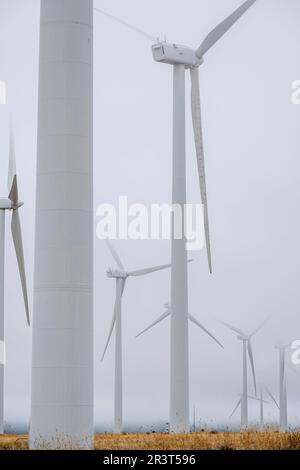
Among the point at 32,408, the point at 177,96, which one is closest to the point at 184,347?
the point at 177,96

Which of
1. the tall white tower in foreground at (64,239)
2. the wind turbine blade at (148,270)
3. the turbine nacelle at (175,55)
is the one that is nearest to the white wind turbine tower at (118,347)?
the wind turbine blade at (148,270)

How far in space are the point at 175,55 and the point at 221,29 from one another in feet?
15.0

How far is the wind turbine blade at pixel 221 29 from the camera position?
183 ft

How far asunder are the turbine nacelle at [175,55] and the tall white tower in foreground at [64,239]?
25.7 metres

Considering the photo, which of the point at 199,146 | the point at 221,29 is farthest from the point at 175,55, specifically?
the point at 199,146

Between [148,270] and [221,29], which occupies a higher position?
[221,29]

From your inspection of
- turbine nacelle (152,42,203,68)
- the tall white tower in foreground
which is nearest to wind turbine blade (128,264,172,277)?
turbine nacelle (152,42,203,68)

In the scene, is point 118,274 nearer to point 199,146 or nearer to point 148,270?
point 148,270

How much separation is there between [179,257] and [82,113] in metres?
21.2

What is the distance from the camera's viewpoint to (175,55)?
61500 millimetres

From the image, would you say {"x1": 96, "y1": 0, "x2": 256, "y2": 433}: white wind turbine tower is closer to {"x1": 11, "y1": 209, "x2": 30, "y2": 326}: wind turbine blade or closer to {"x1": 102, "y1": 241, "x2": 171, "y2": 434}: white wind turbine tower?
{"x1": 11, "y1": 209, "x2": 30, "y2": 326}: wind turbine blade

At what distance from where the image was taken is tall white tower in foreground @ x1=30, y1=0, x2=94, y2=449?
34469mm

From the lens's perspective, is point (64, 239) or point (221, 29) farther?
point (221, 29)
